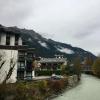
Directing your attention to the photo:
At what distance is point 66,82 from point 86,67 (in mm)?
115720

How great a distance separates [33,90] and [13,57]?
7.00 metres

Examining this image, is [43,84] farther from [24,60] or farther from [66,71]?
[66,71]

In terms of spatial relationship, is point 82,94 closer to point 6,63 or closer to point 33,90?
point 33,90

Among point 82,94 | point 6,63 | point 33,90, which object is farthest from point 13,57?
point 82,94

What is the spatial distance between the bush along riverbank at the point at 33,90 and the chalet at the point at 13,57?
2477 mm

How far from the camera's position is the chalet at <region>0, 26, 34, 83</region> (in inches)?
1869

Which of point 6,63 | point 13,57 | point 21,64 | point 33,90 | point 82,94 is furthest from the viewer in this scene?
point 21,64

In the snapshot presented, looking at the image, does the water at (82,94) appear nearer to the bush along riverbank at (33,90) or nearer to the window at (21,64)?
the bush along riverbank at (33,90)

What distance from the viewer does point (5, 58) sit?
48.8 metres

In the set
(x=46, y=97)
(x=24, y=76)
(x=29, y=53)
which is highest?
(x=29, y=53)

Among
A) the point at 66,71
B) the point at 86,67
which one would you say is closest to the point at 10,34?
the point at 66,71

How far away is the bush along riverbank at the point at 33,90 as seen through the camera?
3282 cm

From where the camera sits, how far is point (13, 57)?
163 feet

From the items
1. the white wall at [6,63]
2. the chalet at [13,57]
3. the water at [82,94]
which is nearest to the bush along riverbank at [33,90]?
the water at [82,94]
